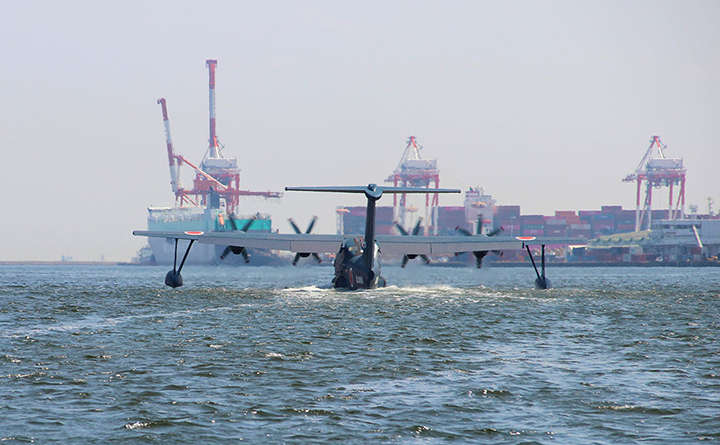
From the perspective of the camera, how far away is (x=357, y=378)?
18.9 m

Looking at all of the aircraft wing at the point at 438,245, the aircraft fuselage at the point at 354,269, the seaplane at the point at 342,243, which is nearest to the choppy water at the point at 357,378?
the aircraft fuselage at the point at 354,269

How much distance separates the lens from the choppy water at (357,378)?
13.7 meters

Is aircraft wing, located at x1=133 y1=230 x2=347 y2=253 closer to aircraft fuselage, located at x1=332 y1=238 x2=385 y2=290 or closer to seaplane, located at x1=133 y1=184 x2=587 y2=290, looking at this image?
seaplane, located at x1=133 y1=184 x2=587 y2=290

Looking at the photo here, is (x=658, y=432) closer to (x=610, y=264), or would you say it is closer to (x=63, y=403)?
(x=63, y=403)

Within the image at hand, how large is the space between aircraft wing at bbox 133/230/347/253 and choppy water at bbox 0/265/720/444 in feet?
50.8

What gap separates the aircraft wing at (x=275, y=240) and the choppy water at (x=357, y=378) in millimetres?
15483

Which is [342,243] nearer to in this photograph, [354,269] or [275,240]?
[275,240]

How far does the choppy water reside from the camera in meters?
13.7

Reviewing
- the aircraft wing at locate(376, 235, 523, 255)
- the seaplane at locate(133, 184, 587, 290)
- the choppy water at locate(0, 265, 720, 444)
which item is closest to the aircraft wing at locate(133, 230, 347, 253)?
the seaplane at locate(133, 184, 587, 290)

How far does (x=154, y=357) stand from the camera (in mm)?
22203

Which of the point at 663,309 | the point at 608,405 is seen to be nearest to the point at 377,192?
the point at 663,309

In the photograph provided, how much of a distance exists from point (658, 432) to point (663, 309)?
3159cm

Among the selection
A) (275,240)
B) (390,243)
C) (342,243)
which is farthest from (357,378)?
(275,240)

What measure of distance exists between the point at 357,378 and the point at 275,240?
35448 mm
